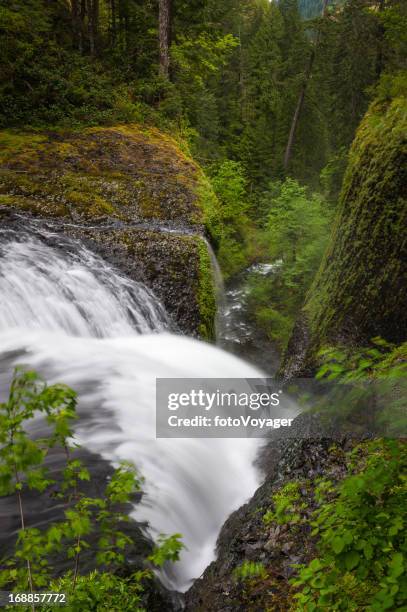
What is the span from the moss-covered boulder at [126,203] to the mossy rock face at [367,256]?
275 centimetres

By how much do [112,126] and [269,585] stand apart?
13.9 metres

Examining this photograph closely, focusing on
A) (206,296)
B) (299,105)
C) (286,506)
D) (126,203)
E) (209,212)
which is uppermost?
(299,105)

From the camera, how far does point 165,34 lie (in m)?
16.3

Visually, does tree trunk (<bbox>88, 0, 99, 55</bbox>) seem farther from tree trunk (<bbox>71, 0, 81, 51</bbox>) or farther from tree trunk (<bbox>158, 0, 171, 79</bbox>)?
tree trunk (<bbox>158, 0, 171, 79</bbox>)

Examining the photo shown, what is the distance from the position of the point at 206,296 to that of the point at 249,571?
264 inches

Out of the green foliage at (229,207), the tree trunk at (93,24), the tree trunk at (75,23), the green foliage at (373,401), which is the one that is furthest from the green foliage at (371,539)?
the tree trunk at (75,23)

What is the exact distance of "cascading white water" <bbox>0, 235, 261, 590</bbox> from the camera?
4.98 meters

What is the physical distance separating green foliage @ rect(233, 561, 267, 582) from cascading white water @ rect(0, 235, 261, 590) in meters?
0.69

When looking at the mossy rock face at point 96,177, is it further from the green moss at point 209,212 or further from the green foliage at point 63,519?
the green foliage at point 63,519

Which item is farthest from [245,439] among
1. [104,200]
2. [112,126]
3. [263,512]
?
[112,126]

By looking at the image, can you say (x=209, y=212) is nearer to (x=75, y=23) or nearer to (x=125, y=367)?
(x=125, y=367)

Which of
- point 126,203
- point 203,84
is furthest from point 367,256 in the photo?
point 203,84

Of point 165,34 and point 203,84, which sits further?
point 203,84

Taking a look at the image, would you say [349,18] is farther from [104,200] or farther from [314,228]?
[104,200]
